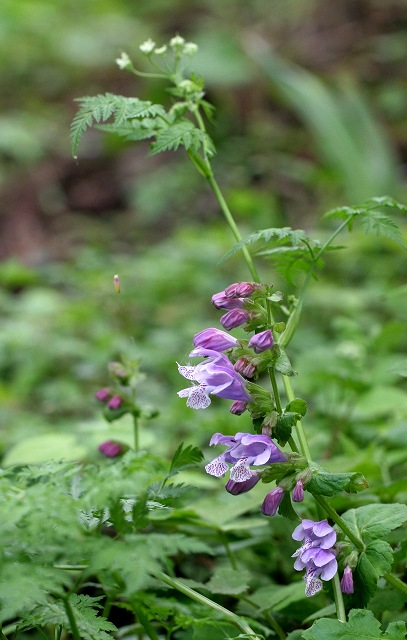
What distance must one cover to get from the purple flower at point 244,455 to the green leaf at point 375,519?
16 cm

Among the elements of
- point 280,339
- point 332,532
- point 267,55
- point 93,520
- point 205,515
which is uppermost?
point 267,55

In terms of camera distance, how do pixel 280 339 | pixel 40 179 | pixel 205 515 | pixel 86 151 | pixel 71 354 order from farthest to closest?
pixel 86 151 < pixel 40 179 < pixel 71 354 < pixel 205 515 < pixel 280 339

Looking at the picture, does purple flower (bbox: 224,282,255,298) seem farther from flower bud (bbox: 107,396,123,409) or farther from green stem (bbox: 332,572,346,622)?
flower bud (bbox: 107,396,123,409)

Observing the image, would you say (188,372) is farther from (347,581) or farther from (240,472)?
(347,581)

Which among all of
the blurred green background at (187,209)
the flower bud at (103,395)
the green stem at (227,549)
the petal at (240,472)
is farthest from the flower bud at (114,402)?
the petal at (240,472)

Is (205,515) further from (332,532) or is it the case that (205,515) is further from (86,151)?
(86,151)

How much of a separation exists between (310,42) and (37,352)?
455 centimetres

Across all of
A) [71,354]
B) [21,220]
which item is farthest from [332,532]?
[21,220]

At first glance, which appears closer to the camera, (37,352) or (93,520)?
(93,520)

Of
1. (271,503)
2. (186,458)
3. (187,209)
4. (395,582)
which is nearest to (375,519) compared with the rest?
(395,582)

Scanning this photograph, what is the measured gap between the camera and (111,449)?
4.62 feet

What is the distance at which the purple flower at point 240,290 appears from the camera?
0.98 m

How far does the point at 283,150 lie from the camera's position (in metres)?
5.35

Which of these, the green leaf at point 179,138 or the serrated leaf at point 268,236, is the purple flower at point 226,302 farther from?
the green leaf at point 179,138
